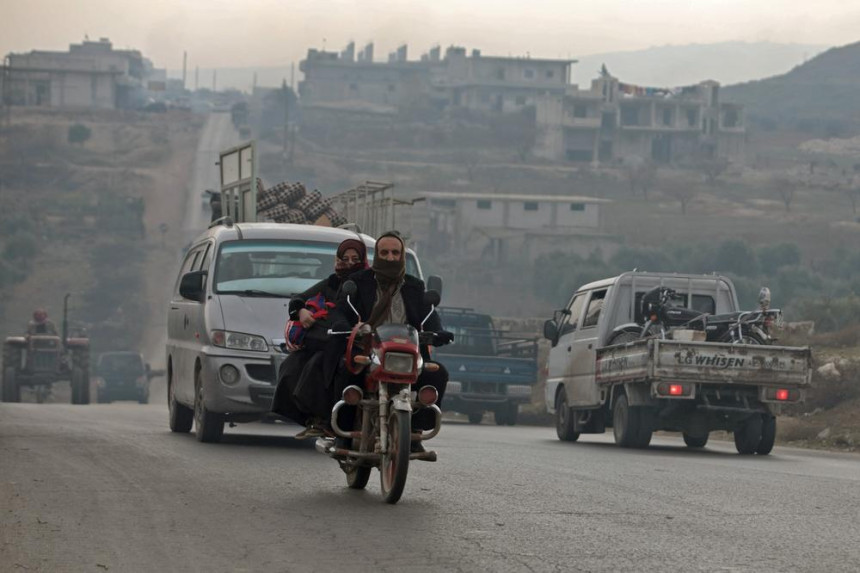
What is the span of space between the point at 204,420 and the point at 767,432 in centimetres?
747

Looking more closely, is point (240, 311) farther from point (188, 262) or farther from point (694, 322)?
point (694, 322)

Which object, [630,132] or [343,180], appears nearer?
[343,180]

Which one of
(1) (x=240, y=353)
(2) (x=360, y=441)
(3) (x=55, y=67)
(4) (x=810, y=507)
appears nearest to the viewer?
(2) (x=360, y=441)

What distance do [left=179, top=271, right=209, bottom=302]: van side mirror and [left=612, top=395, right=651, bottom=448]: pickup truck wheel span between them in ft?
20.1

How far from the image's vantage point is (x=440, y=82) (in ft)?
573

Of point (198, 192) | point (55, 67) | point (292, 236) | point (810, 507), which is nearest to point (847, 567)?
point (810, 507)

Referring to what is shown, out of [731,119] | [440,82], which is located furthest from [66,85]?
[731,119]

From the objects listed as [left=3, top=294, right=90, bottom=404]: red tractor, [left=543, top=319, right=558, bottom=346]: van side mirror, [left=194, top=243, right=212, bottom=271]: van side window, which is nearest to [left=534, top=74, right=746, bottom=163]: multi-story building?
[left=3, top=294, right=90, bottom=404]: red tractor

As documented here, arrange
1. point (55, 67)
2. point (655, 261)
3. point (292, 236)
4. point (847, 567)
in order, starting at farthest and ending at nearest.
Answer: point (55, 67) → point (655, 261) → point (292, 236) → point (847, 567)

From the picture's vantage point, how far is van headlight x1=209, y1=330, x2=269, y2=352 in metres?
14.5

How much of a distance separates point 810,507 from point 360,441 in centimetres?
320

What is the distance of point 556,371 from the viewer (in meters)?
22.2

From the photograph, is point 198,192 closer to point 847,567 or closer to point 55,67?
point 55,67

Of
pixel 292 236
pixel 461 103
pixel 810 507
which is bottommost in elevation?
pixel 810 507
